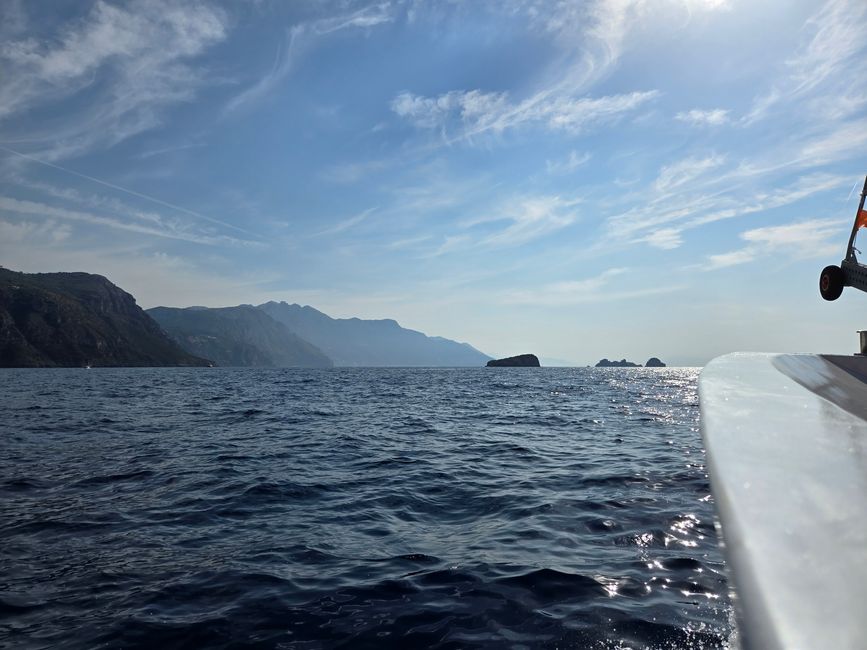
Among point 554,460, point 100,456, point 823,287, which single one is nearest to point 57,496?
point 100,456

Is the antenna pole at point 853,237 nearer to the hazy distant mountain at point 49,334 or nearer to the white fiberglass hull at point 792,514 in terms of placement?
the white fiberglass hull at point 792,514

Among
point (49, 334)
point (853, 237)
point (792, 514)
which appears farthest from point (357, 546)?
point (49, 334)

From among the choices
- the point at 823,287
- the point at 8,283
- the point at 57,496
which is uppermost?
the point at 8,283

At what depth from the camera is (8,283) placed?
A: 19125 centimetres

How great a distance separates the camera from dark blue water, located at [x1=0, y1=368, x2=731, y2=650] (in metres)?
4.67

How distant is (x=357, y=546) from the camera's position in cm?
679

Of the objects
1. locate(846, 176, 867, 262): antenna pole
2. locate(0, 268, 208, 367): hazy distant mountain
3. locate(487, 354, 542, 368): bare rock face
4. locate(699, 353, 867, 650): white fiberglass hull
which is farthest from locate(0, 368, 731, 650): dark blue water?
locate(0, 268, 208, 367): hazy distant mountain

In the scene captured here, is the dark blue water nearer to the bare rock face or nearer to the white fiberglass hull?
the white fiberglass hull

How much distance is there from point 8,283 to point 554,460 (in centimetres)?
25074

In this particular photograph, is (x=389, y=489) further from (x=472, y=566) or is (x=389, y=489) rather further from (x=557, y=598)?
(x=557, y=598)

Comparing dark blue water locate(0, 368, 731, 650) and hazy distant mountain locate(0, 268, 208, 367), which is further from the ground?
hazy distant mountain locate(0, 268, 208, 367)

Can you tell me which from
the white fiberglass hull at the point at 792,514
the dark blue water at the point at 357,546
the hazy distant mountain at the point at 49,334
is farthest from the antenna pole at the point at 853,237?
the hazy distant mountain at the point at 49,334

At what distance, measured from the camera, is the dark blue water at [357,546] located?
467 cm

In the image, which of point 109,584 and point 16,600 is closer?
point 16,600
